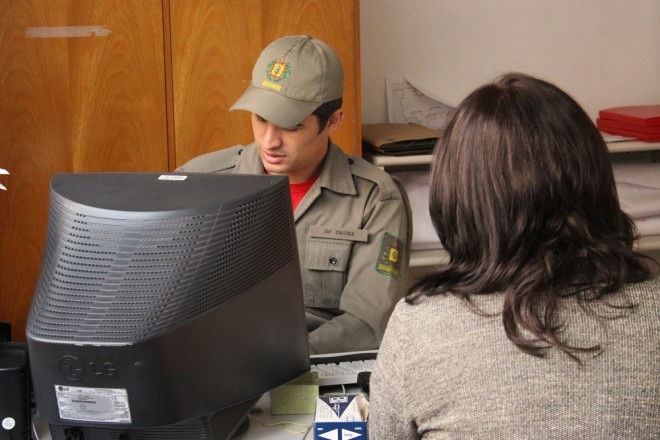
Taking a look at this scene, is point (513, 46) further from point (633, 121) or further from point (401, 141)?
point (401, 141)

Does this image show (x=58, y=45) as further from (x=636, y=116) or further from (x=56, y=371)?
(x=636, y=116)

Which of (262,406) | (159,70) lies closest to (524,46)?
(159,70)

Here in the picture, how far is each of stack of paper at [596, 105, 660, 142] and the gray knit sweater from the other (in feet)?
6.28

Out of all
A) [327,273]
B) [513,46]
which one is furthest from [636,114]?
[327,273]

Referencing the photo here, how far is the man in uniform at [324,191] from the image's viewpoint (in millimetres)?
2059

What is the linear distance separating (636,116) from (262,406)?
1927mm

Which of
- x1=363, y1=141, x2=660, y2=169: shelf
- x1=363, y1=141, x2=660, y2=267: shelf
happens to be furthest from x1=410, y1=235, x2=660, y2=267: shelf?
x1=363, y1=141, x2=660, y2=169: shelf

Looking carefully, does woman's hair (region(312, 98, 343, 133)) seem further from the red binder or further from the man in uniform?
the red binder

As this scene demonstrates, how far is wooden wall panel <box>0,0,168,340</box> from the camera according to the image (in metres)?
2.57

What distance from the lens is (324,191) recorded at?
2.16m

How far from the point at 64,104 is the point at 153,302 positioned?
159 cm

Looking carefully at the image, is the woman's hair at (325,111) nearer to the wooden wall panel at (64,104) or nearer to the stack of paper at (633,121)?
the wooden wall panel at (64,104)

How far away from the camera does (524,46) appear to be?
3230 mm

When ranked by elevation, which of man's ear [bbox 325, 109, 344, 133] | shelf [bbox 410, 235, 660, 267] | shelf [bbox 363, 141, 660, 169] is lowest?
shelf [bbox 410, 235, 660, 267]
